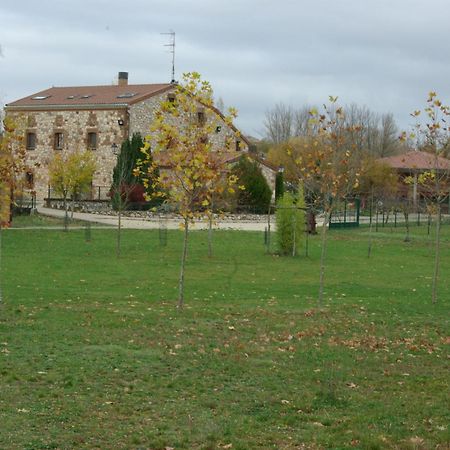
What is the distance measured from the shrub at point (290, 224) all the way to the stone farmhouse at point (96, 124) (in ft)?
86.2

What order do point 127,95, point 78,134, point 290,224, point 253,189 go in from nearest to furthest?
point 290,224
point 253,189
point 127,95
point 78,134

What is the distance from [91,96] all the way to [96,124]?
10.7ft

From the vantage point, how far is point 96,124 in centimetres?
5791

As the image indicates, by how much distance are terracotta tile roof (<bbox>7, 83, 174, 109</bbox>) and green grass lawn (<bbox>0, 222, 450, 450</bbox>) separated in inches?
1427

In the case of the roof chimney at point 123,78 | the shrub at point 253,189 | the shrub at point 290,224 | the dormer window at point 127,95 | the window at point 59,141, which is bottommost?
the shrub at point 290,224

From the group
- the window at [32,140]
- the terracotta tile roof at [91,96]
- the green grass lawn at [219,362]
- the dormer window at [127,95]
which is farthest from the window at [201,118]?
the window at [32,140]

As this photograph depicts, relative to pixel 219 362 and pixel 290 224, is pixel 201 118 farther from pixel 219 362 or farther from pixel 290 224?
pixel 290 224

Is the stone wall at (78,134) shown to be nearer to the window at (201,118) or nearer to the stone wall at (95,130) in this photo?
the stone wall at (95,130)

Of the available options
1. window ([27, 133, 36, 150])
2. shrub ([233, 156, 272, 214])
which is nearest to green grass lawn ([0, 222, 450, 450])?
shrub ([233, 156, 272, 214])

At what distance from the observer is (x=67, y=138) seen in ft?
194

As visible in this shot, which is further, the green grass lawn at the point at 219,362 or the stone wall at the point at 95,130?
the stone wall at the point at 95,130

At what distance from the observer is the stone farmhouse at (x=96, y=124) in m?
56.8

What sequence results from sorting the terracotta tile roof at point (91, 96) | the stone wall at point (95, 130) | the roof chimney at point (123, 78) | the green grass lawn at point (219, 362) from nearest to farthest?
the green grass lawn at point (219, 362)
the stone wall at point (95, 130)
the terracotta tile roof at point (91, 96)
the roof chimney at point (123, 78)

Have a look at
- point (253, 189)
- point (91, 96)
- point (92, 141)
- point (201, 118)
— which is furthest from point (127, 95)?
point (201, 118)
